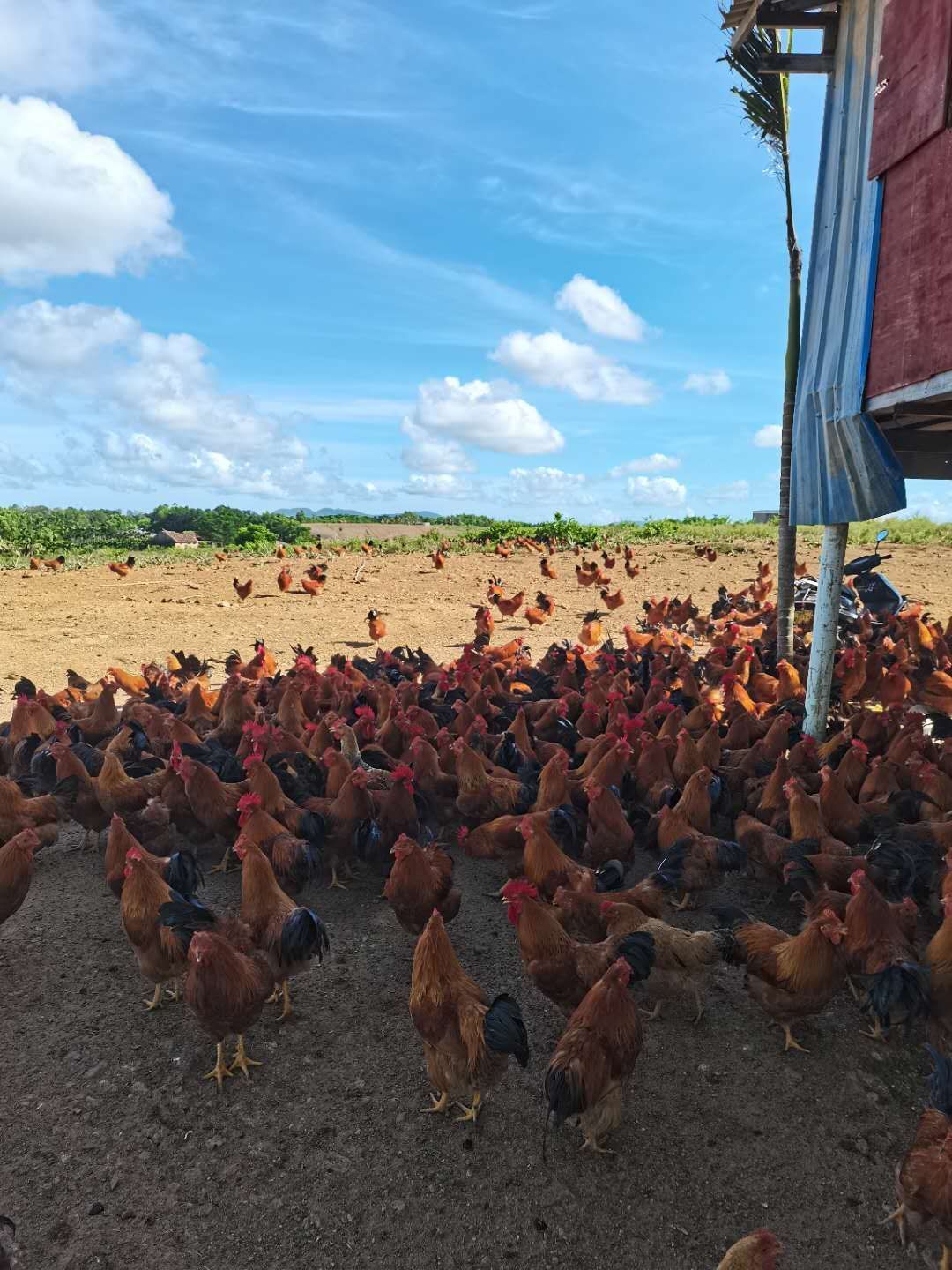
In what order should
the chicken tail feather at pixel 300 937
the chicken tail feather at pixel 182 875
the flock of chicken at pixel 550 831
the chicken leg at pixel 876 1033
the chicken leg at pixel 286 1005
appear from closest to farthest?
the flock of chicken at pixel 550 831 → the chicken leg at pixel 876 1033 → the chicken tail feather at pixel 300 937 → the chicken leg at pixel 286 1005 → the chicken tail feather at pixel 182 875

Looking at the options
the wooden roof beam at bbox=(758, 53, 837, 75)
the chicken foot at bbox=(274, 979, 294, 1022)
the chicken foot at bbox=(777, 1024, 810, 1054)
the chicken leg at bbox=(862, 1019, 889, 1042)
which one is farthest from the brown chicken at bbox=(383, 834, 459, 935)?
the wooden roof beam at bbox=(758, 53, 837, 75)

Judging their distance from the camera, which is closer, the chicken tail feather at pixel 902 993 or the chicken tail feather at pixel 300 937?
the chicken tail feather at pixel 902 993

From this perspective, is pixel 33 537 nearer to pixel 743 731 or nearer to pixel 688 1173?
pixel 743 731

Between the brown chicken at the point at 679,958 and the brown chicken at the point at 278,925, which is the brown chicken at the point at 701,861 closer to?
the brown chicken at the point at 679,958

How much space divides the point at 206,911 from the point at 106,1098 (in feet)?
3.56

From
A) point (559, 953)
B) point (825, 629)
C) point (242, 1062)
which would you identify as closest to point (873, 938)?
point (559, 953)

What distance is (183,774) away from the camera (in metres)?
6.43

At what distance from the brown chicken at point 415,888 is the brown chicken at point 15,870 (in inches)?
107

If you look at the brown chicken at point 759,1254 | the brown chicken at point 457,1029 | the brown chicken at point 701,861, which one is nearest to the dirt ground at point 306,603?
the brown chicken at point 701,861

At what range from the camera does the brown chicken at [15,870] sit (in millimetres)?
5305

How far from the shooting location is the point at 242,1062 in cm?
436

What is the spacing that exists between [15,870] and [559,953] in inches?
159

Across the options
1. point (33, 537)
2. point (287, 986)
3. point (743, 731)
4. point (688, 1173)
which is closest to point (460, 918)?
point (287, 986)

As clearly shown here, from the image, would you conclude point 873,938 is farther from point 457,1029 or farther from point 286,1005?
point 286,1005
